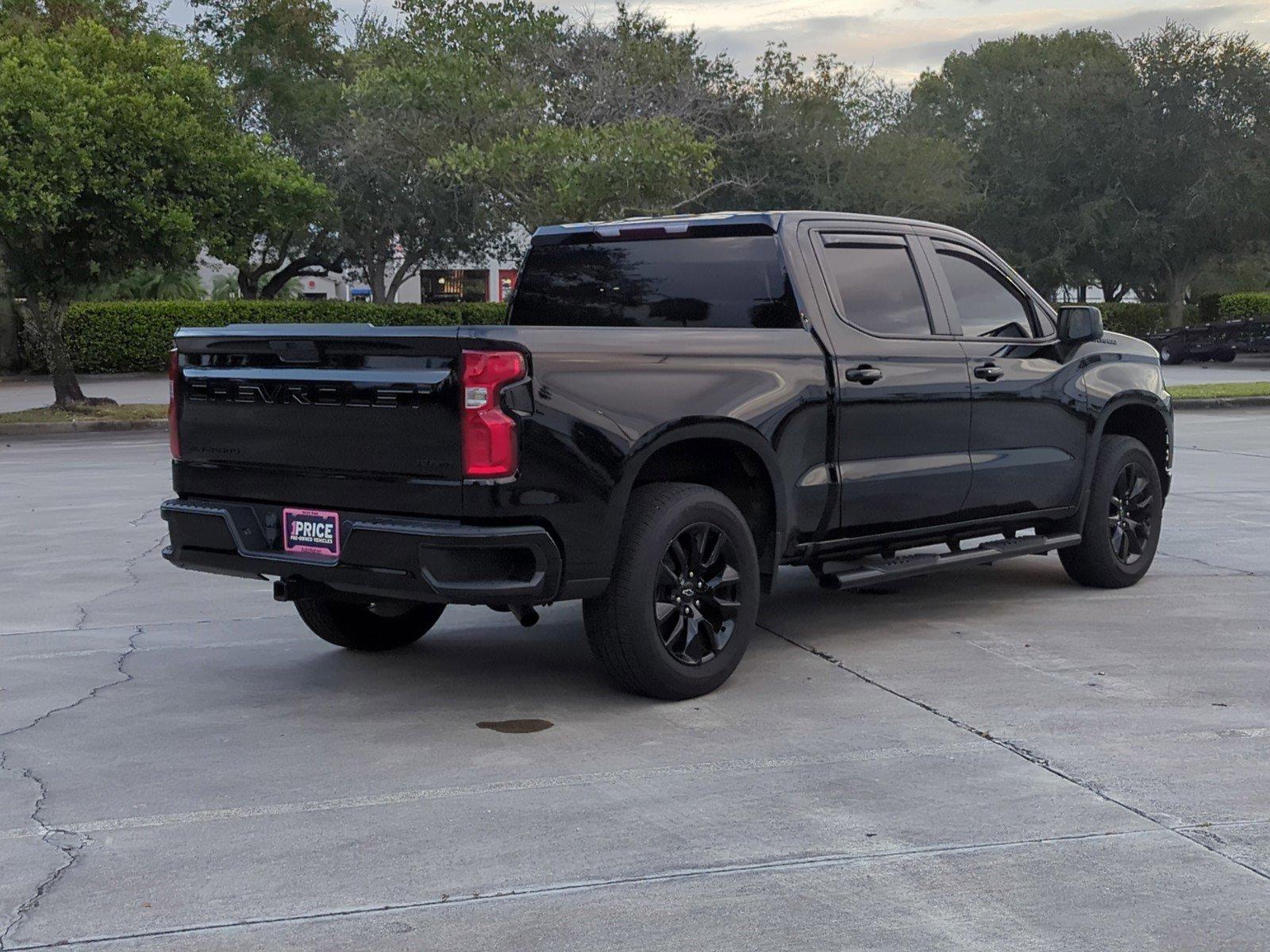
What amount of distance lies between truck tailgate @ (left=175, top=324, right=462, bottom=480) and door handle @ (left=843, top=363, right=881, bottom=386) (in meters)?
2.16

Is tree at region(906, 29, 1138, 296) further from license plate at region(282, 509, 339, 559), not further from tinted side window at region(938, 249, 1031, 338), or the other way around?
license plate at region(282, 509, 339, 559)

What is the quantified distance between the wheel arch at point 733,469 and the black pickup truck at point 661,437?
14mm

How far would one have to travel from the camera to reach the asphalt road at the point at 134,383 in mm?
27219

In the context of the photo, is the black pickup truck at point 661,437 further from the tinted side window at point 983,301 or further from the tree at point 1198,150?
the tree at point 1198,150

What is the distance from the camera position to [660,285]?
24.5 feet

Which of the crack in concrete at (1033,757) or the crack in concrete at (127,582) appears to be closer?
the crack in concrete at (1033,757)

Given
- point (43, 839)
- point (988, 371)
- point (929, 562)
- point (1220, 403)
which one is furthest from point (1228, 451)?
point (43, 839)

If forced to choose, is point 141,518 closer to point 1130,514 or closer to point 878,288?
point 878,288

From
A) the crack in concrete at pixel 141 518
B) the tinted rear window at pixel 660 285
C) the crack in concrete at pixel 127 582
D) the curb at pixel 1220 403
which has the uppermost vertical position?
the tinted rear window at pixel 660 285

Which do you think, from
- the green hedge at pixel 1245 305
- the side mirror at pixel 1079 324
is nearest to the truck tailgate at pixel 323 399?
the side mirror at pixel 1079 324

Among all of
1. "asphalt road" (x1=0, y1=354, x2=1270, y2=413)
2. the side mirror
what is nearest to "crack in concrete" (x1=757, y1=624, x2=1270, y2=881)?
the side mirror

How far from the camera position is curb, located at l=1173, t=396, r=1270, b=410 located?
82.0 ft

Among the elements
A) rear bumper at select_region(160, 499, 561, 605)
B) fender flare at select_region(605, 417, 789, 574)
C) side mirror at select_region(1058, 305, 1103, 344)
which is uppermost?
side mirror at select_region(1058, 305, 1103, 344)

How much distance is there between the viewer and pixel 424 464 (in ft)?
19.2
